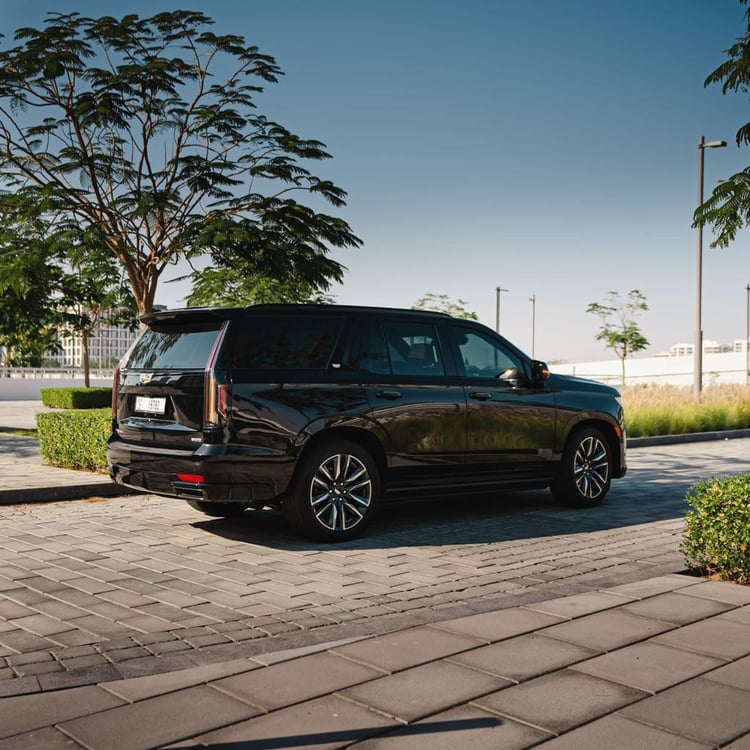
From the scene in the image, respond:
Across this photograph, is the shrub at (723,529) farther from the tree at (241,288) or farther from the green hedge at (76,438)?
the tree at (241,288)

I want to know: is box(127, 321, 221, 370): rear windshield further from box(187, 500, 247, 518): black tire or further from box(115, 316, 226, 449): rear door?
box(187, 500, 247, 518): black tire

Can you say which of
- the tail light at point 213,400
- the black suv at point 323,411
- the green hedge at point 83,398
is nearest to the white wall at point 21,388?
the green hedge at point 83,398

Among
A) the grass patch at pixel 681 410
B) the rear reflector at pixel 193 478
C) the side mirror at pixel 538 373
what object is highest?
the side mirror at pixel 538 373

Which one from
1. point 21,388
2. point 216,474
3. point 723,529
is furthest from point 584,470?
point 21,388

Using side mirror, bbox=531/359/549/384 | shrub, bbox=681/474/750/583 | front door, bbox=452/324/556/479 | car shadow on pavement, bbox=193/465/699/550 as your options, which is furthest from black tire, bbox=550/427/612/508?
shrub, bbox=681/474/750/583

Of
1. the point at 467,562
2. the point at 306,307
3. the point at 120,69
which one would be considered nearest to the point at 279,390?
the point at 306,307

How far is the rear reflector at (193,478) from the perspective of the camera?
23.2ft

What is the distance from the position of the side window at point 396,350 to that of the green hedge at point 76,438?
4634mm

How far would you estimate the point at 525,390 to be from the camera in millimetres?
9070

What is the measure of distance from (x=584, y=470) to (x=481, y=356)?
179cm

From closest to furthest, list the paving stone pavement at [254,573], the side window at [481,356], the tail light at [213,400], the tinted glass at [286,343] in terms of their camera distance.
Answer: the paving stone pavement at [254,573] < the tail light at [213,400] < the tinted glass at [286,343] < the side window at [481,356]

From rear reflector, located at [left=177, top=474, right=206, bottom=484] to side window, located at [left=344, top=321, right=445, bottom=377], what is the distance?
1.56 metres

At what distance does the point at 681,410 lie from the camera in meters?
22.1

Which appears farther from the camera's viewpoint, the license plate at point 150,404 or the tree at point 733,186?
the license plate at point 150,404
